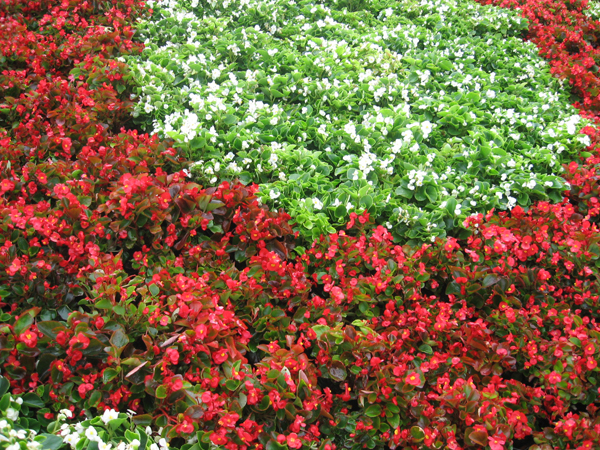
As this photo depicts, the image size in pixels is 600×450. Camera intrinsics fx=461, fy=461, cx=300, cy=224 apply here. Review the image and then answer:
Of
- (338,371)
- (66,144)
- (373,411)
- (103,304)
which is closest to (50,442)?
(103,304)

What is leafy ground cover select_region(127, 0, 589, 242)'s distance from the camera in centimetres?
293

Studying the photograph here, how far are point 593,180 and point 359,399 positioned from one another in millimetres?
2271

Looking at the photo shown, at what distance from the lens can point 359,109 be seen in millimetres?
3590

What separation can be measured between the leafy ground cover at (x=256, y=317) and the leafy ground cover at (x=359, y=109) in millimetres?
185

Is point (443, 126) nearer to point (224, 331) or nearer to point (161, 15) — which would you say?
point (224, 331)

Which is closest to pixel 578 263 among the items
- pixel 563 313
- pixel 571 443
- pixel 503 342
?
pixel 563 313

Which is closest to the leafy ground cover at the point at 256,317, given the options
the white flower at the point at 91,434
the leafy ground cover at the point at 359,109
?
the white flower at the point at 91,434

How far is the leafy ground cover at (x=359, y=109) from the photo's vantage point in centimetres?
293

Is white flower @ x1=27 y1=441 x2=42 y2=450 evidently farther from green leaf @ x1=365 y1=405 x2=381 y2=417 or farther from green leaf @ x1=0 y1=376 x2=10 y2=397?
green leaf @ x1=365 y1=405 x2=381 y2=417

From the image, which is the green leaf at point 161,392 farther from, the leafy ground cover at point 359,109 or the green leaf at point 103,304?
the leafy ground cover at point 359,109

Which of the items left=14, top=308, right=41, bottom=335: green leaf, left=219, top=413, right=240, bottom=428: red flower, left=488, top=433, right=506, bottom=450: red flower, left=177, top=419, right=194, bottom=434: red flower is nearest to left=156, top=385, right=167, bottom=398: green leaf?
left=177, top=419, right=194, bottom=434: red flower

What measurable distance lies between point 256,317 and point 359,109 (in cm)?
198

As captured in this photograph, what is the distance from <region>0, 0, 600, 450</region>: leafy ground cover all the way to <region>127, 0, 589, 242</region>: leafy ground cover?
0.61 ft

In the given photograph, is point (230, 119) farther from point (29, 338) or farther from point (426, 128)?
point (29, 338)
